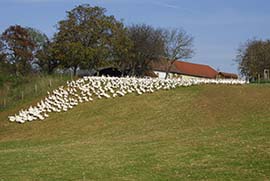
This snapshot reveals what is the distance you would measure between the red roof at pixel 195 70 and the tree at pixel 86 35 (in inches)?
1618

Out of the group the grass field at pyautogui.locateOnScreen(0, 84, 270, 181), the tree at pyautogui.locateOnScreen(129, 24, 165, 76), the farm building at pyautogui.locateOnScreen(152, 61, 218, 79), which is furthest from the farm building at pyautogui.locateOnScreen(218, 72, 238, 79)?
the grass field at pyautogui.locateOnScreen(0, 84, 270, 181)

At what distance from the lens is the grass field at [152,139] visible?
36.6 feet

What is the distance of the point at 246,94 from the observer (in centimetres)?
2703

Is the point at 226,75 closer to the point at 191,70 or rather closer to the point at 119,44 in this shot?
the point at 191,70

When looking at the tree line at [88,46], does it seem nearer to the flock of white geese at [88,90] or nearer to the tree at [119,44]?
the tree at [119,44]

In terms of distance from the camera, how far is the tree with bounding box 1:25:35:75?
61.1 meters

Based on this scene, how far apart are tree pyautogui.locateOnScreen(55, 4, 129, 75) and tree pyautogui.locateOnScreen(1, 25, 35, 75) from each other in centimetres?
1507

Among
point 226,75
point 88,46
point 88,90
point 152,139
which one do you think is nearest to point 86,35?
point 88,46

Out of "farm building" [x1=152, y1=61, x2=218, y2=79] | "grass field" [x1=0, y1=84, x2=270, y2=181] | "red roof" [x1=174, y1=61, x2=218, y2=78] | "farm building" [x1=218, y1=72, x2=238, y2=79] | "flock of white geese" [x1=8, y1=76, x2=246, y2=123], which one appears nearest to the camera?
"grass field" [x1=0, y1=84, x2=270, y2=181]

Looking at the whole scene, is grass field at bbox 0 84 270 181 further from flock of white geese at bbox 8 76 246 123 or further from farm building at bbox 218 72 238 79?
farm building at bbox 218 72 238 79

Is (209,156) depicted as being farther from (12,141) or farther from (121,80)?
(121,80)

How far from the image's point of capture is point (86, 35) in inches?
1844

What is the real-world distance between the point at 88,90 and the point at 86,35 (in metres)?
18.3

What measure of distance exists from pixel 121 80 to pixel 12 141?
11.0 m
